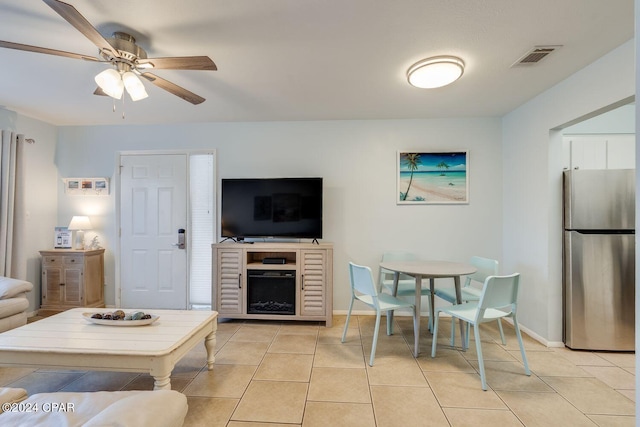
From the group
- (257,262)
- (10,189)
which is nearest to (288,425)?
(257,262)

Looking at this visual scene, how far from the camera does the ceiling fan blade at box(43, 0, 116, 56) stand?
4.13 feet

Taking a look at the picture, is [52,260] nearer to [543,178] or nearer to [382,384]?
[382,384]

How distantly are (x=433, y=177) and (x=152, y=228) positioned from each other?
12.2 ft

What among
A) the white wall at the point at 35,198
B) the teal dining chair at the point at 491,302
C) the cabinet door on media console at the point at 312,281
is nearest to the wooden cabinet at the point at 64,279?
the white wall at the point at 35,198

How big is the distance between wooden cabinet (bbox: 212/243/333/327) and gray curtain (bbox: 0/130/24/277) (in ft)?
7.32

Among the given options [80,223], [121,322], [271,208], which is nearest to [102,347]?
[121,322]

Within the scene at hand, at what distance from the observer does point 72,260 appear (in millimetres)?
3488

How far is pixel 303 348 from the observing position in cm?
271

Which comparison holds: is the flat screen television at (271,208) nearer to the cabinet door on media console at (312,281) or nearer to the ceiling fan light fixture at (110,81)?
the cabinet door on media console at (312,281)

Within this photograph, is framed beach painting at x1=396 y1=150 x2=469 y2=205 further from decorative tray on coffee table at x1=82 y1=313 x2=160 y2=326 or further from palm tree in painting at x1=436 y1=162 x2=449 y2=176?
decorative tray on coffee table at x1=82 y1=313 x2=160 y2=326

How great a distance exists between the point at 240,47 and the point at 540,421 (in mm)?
3133

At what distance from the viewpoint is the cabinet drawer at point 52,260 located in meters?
3.48

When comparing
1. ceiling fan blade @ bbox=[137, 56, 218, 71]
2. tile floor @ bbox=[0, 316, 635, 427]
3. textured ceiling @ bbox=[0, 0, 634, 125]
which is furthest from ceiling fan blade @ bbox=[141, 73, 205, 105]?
tile floor @ bbox=[0, 316, 635, 427]

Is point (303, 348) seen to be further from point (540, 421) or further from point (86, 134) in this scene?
point (86, 134)
